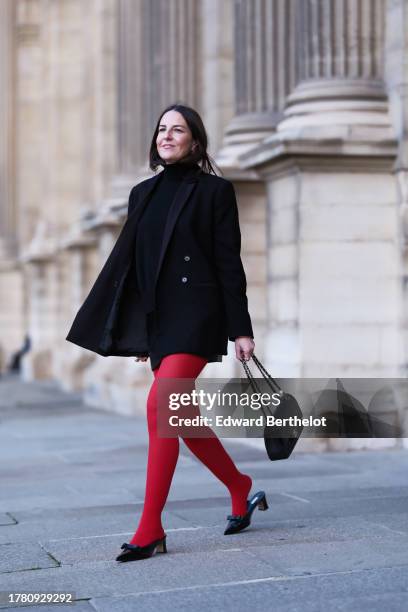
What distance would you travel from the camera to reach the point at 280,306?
34.3ft

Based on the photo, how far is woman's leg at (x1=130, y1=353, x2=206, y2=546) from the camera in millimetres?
5559

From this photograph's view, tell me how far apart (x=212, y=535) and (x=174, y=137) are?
5.87ft

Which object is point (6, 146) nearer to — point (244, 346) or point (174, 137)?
point (174, 137)

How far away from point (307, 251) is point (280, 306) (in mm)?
608

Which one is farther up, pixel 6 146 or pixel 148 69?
pixel 6 146

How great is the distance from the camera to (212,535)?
6.10 m

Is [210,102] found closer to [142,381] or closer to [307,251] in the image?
[142,381]

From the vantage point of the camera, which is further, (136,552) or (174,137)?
(174,137)

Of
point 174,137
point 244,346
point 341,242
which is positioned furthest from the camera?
point 341,242

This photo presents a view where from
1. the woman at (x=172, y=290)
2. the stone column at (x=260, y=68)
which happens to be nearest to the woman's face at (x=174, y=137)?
the woman at (x=172, y=290)

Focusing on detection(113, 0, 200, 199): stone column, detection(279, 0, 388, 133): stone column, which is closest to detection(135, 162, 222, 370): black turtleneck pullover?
detection(279, 0, 388, 133): stone column

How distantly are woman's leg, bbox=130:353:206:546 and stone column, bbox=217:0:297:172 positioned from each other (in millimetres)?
6319

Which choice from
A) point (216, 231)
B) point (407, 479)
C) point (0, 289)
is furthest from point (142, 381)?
point (0, 289)

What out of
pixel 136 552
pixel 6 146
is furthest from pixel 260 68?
pixel 6 146
